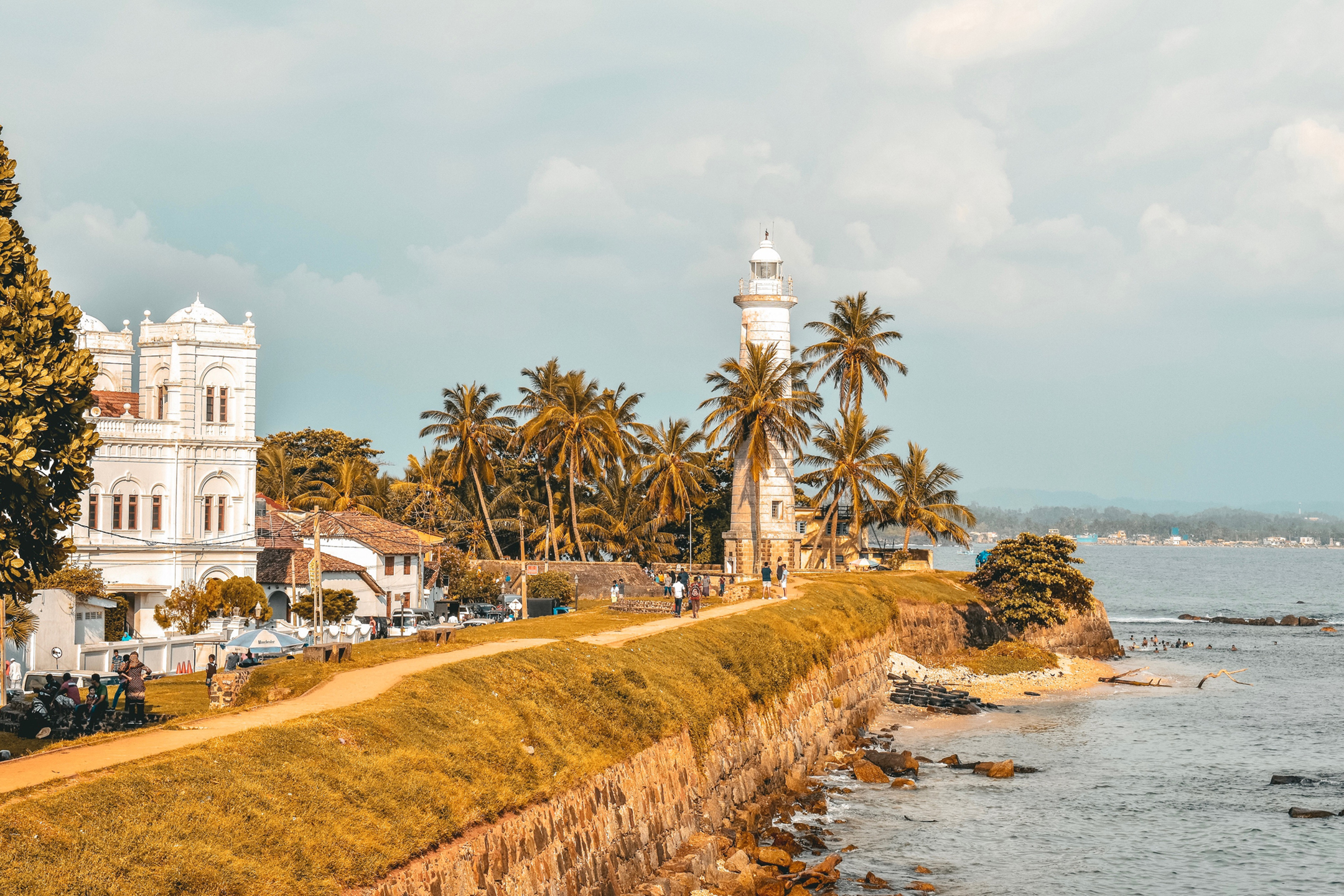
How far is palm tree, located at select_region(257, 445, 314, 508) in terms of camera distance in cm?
8169

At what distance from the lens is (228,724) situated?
1745 centimetres

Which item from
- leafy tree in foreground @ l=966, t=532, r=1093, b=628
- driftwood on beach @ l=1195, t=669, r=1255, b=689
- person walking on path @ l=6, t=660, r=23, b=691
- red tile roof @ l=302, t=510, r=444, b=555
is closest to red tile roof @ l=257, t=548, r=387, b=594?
red tile roof @ l=302, t=510, r=444, b=555

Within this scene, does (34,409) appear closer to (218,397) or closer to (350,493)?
(218,397)

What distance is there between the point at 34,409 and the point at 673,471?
4863 centimetres

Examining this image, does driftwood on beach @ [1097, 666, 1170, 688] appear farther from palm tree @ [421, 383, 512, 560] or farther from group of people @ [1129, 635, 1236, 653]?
palm tree @ [421, 383, 512, 560]

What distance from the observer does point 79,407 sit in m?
22.6

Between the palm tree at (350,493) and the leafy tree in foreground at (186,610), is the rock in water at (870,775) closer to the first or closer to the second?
the leafy tree in foreground at (186,610)

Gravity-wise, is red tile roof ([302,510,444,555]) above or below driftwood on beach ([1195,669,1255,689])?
above

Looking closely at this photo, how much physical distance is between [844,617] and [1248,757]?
1471 cm

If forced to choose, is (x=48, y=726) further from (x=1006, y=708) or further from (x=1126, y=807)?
(x=1006, y=708)

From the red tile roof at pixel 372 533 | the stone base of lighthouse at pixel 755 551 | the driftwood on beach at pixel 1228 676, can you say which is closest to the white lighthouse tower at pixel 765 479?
the stone base of lighthouse at pixel 755 551

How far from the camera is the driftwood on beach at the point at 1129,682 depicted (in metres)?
53.7

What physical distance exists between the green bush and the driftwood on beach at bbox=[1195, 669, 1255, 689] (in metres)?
29.1

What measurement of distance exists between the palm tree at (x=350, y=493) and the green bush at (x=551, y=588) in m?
21.3
